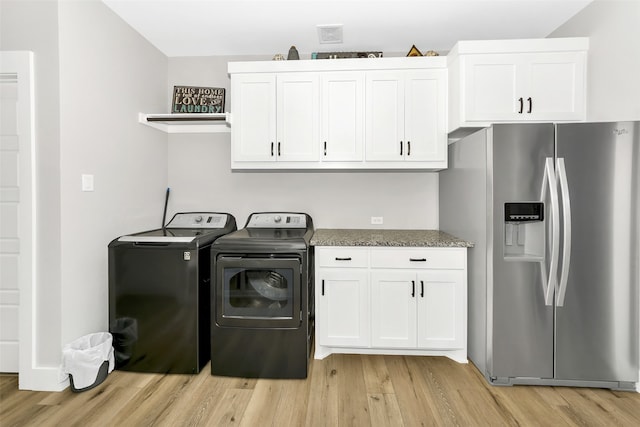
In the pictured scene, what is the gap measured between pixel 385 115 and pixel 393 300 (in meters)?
1.47

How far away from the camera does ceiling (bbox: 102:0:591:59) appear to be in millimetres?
2363

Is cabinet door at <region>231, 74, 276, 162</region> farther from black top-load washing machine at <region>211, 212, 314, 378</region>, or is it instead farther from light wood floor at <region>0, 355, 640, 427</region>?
light wood floor at <region>0, 355, 640, 427</region>

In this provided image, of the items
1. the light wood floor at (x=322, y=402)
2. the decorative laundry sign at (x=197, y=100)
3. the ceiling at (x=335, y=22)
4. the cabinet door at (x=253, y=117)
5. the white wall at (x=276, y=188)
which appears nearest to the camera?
the light wood floor at (x=322, y=402)

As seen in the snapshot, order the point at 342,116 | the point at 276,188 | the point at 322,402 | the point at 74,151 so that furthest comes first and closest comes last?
the point at 276,188, the point at 342,116, the point at 74,151, the point at 322,402

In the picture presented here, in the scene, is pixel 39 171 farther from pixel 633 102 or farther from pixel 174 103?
pixel 633 102

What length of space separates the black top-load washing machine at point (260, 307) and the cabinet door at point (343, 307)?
244 millimetres

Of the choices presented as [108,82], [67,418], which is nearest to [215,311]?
[67,418]

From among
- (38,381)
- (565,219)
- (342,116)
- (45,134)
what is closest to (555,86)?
(565,219)

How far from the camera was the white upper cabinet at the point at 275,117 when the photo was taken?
8.89ft

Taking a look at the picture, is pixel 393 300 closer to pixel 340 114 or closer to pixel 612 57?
pixel 340 114

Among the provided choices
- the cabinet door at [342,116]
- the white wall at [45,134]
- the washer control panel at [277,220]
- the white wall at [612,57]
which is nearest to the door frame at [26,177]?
the white wall at [45,134]

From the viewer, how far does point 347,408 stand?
1.92 meters

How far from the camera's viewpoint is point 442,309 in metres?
2.39

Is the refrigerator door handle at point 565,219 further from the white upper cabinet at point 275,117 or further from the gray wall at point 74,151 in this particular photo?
the gray wall at point 74,151
